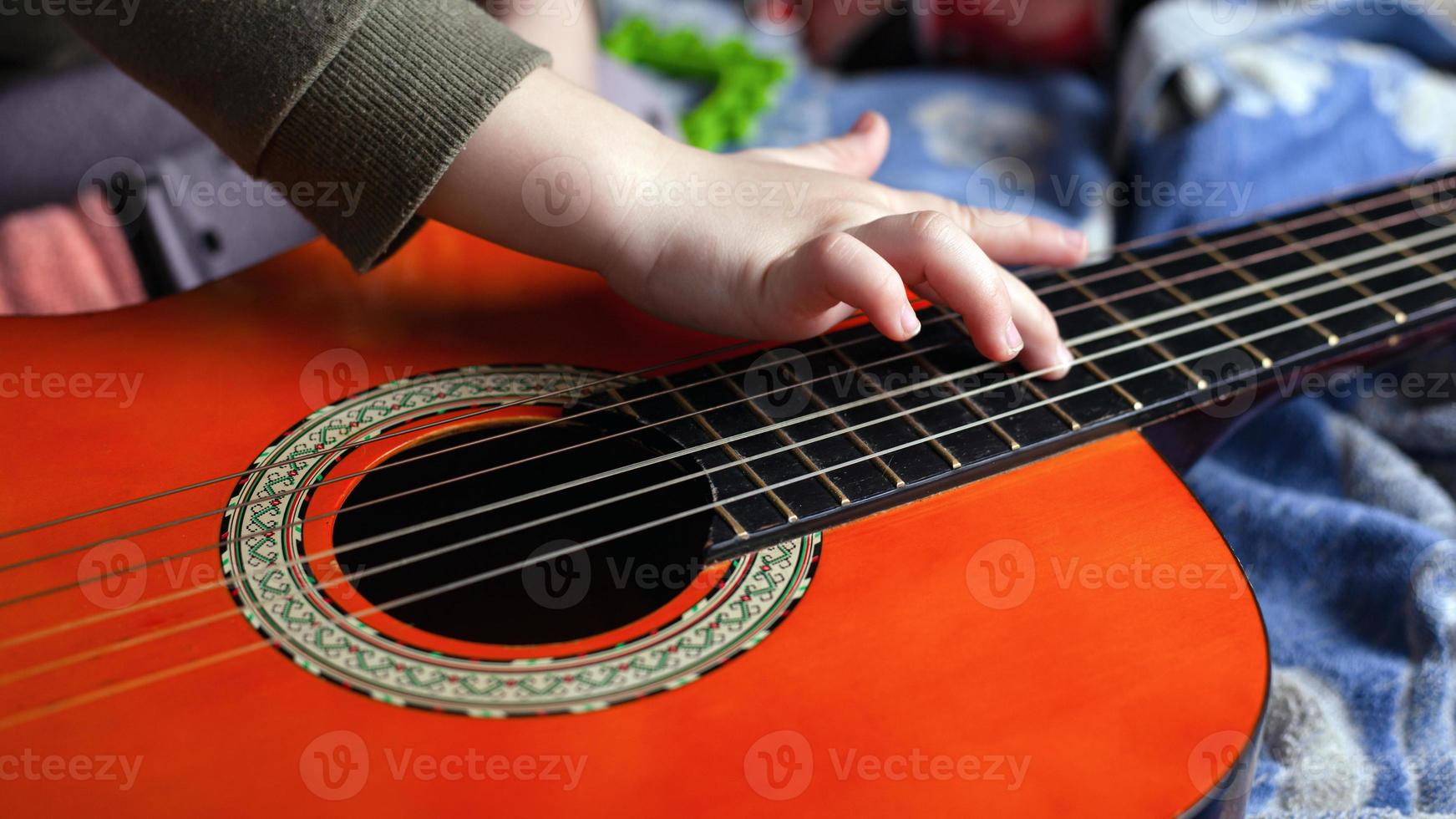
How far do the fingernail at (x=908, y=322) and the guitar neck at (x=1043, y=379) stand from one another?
0.05 m

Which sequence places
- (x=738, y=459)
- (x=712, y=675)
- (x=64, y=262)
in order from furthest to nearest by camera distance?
1. (x=64, y=262)
2. (x=738, y=459)
3. (x=712, y=675)

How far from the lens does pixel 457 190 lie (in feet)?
2.10

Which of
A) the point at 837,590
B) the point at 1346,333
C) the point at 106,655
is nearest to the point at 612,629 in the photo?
the point at 837,590

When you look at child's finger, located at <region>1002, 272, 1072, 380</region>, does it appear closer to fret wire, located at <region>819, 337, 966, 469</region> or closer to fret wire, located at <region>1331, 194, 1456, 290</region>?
fret wire, located at <region>819, 337, 966, 469</region>

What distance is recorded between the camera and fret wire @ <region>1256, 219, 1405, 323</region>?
0.72 m

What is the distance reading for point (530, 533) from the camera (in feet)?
1.77

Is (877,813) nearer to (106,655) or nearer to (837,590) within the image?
(837,590)

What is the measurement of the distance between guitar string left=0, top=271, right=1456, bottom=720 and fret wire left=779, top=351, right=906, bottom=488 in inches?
0.5

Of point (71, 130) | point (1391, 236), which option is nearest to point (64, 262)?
point (71, 130)

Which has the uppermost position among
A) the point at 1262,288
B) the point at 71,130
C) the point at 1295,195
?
A: the point at 71,130

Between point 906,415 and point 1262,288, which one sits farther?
point 1262,288

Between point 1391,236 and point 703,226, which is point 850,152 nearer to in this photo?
point 703,226

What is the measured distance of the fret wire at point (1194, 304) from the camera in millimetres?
665

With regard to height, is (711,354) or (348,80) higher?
(348,80)
